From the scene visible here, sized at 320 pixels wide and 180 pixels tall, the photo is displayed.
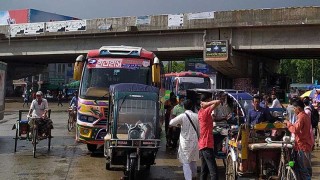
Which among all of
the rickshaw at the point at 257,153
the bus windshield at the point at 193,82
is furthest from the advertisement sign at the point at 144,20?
the rickshaw at the point at 257,153

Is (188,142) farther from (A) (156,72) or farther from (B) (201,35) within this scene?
(B) (201,35)

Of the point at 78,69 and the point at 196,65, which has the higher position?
the point at 196,65

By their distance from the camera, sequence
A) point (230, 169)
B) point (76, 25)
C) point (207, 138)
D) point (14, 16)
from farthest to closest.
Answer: point (14, 16), point (76, 25), point (230, 169), point (207, 138)

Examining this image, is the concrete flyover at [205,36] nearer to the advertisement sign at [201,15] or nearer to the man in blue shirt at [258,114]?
the advertisement sign at [201,15]

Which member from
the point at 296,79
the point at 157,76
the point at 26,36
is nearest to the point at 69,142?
the point at 157,76

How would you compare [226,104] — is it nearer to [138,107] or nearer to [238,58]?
[138,107]

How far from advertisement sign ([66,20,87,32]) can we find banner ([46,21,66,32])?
451 mm

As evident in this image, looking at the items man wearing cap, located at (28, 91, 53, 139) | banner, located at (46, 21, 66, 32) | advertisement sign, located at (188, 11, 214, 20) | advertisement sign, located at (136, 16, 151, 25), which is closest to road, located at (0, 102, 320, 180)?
man wearing cap, located at (28, 91, 53, 139)

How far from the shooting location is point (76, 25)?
3803 centimetres

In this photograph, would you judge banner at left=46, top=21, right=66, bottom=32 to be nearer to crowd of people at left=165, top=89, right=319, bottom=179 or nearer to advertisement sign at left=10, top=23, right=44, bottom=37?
advertisement sign at left=10, top=23, right=44, bottom=37

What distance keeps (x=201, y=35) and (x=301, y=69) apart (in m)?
66.7

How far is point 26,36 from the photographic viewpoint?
4062cm

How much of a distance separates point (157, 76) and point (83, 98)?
2096 mm

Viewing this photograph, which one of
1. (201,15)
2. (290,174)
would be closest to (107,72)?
(290,174)
